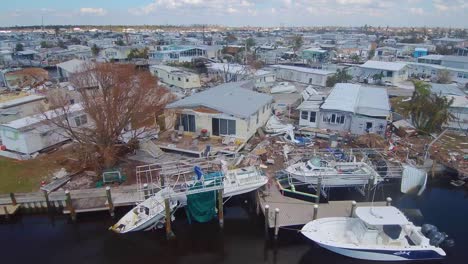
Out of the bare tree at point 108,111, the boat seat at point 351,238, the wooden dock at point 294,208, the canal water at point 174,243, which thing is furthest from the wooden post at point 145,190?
the boat seat at point 351,238

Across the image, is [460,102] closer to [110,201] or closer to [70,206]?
[110,201]

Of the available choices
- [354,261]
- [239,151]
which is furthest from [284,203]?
[239,151]

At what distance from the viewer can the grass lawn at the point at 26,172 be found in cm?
1919

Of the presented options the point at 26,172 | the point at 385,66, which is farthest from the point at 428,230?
the point at 385,66

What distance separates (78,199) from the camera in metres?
18.1

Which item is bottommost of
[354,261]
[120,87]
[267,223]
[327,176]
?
[354,261]

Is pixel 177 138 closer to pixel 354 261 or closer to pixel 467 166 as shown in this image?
pixel 354 261

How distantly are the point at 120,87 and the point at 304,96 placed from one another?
21.2m

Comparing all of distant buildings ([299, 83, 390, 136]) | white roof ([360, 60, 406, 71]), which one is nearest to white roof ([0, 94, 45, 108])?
distant buildings ([299, 83, 390, 136])

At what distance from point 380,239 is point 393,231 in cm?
70

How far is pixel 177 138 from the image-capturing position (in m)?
24.2

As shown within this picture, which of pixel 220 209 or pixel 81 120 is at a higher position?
pixel 81 120

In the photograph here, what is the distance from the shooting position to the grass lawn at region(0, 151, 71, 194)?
19188 mm

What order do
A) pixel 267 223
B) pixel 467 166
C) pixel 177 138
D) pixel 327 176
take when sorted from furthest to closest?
pixel 177 138
pixel 467 166
pixel 327 176
pixel 267 223
